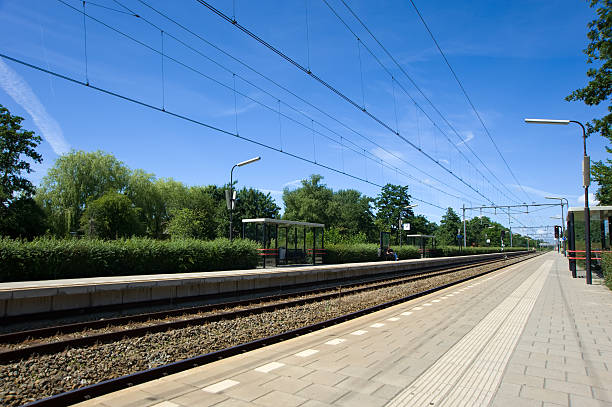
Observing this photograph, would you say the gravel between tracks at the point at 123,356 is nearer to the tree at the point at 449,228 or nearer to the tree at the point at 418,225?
the tree at the point at 418,225

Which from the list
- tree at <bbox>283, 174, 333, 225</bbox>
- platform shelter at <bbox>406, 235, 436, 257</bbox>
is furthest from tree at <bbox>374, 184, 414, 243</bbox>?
platform shelter at <bbox>406, 235, 436, 257</bbox>

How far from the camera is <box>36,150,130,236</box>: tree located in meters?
40.1

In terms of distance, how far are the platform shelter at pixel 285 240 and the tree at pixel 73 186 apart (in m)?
27.6

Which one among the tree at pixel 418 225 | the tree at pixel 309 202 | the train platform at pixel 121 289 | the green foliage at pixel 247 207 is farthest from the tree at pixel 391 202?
the train platform at pixel 121 289

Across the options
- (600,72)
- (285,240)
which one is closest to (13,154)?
(285,240)

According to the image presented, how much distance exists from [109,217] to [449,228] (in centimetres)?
8354

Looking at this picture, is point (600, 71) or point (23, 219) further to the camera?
point (23, 219)

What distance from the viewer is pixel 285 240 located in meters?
23.6

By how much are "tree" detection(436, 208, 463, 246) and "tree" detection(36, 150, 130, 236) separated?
7849cm

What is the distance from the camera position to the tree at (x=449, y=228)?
3868 inches

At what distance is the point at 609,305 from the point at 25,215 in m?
41.7

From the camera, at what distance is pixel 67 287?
8.76 meters

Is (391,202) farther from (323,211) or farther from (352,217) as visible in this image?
(323,211)

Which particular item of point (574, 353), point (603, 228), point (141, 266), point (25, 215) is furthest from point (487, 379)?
point (25, 215)
